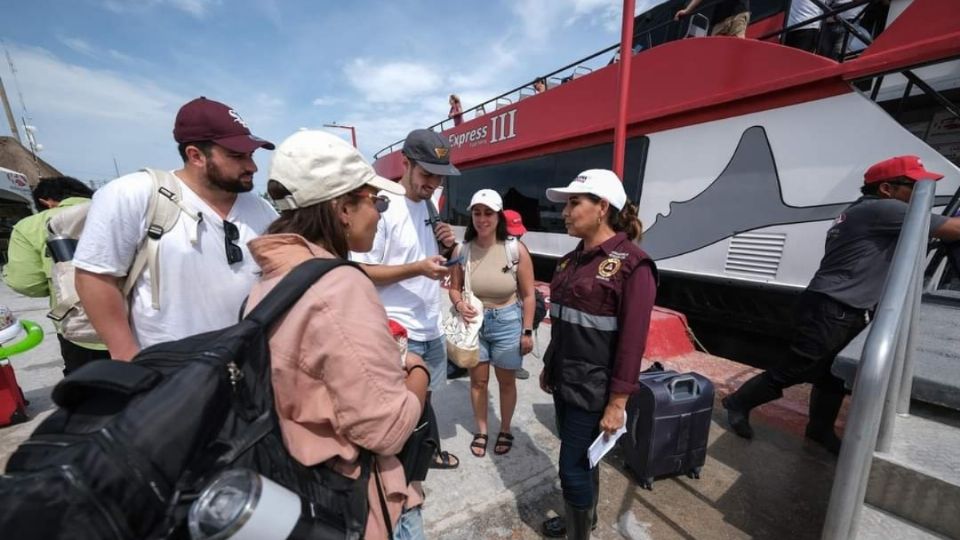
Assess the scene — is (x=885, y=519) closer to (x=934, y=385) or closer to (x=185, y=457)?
(x=934, y=385)

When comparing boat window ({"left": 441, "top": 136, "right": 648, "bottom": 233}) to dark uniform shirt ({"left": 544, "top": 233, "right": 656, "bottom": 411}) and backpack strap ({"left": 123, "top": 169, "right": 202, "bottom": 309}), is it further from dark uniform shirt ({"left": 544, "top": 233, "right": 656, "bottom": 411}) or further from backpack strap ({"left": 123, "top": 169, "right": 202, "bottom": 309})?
backpack strap ({"left": 123, "top": 169, "right": 202, "bottom": 309})

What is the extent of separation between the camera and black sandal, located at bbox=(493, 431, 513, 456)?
8.45 feet

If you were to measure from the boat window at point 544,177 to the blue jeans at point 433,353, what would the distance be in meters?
3.73

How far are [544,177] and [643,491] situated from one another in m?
4.91

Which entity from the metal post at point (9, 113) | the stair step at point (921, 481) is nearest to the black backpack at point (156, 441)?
the stair step at point (921, 481)

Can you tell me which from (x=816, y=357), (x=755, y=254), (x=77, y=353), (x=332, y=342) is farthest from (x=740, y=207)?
(x=77, y=353)

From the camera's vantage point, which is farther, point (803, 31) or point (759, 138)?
point (803, 31)

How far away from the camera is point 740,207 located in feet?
13.1

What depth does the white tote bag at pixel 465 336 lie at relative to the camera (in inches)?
91.4

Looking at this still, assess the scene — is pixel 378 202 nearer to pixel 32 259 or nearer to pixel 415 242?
pixel 415 242

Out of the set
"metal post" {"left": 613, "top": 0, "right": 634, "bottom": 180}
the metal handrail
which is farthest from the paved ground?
"metal post" {"left": 613, "top": 0, "right": 634, "bottom": 180}

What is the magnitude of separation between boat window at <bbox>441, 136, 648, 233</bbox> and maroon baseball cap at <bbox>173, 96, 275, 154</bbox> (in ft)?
14.9

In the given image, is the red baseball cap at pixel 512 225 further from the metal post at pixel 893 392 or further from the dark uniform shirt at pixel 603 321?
the metal post at pixel 893 392

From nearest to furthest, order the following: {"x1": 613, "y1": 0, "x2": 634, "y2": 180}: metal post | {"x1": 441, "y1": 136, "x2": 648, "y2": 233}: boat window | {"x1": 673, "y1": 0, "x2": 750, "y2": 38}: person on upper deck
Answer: {"x1": 613, "y1": 0, "x2": 634, "y2": 180}: metal post
{"x1": 673, "y1": 0, "x2": 750, "y2": 38}: person on upper deck
{"x1": 441, "y1": 136, "x2": 648, "y2": 233}: boat window
